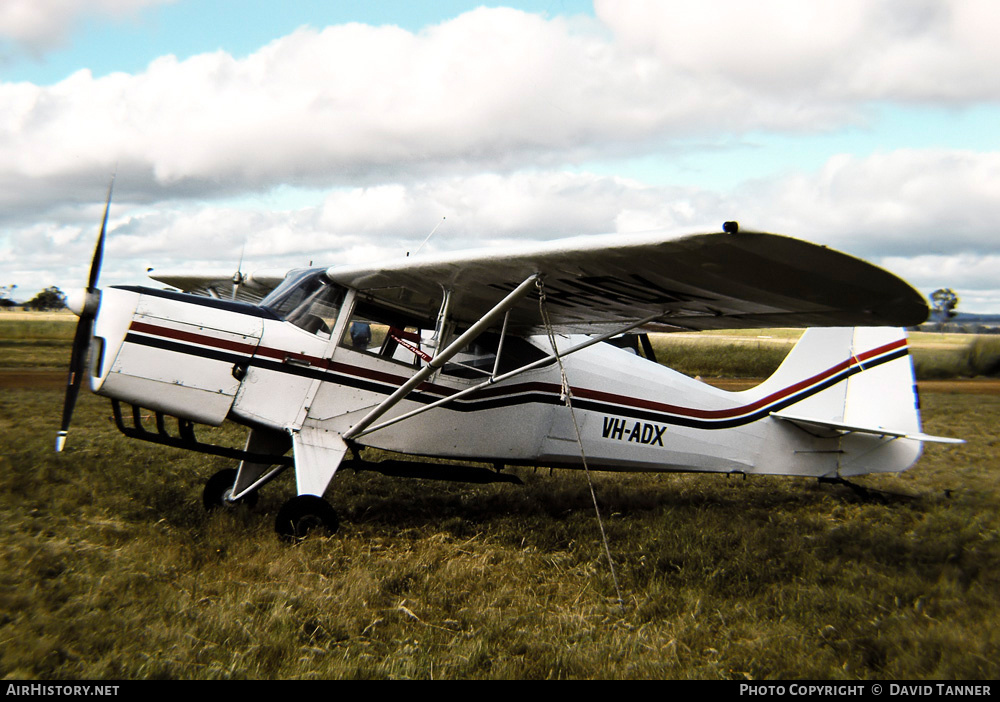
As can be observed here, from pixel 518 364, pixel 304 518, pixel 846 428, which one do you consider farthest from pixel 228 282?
pixel 846 428

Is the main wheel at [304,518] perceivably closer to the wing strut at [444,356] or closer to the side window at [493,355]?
the wing strut at [444,356]

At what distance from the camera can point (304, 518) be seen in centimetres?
521

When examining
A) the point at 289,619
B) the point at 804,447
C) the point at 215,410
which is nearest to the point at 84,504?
the point at 215,410

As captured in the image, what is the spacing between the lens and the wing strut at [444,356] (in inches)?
185

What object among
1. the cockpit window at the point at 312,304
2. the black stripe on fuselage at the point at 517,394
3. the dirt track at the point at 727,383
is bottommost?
the dirt track at the point at 727,383

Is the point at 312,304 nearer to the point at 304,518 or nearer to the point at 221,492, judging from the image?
the point at 304,518

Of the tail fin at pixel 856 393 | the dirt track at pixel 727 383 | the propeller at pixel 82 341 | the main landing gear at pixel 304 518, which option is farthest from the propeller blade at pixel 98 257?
the dirt track at pixel 727 383

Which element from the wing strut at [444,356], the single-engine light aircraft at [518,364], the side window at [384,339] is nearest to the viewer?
the single-engine light aircraft at [518,364]

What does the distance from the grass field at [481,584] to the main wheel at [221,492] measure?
9.3 inches

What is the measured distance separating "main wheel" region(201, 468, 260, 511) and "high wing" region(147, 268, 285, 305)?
265 centimetres

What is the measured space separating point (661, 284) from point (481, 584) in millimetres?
2339
